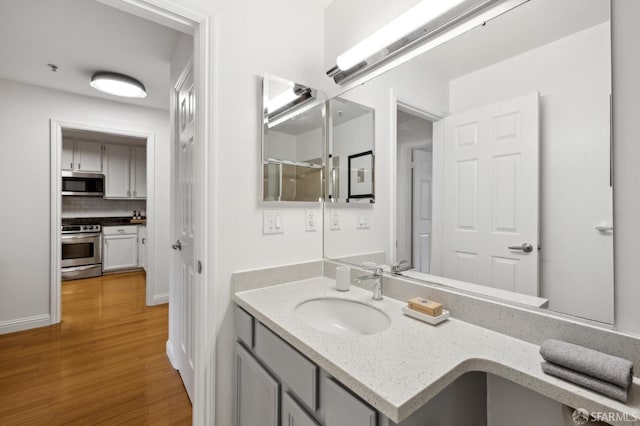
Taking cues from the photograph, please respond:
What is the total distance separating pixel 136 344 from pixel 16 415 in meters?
0.82

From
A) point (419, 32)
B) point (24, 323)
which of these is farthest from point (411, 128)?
point (24, 323)

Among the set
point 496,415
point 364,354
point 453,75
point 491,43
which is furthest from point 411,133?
point 496,415

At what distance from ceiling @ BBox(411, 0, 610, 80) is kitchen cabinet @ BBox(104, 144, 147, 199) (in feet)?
18.1

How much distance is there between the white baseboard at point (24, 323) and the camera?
8.57 feet

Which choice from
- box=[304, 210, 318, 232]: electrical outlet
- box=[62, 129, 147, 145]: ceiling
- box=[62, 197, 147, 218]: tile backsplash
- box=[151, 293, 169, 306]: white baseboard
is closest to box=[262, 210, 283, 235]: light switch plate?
box=[304, 210, 318, 232]: electrical outlet

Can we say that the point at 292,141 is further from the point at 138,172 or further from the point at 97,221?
the point at 97,221

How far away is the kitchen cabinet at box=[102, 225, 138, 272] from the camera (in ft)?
15.5

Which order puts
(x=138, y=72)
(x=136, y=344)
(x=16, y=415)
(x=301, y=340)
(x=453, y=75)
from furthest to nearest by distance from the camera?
(x=138, y=72), (x=136, y=344), (x=16, y=415), (x=453, y=75), (x=301, y=340)

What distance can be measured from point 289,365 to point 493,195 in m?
0.92

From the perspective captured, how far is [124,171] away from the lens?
197 inches

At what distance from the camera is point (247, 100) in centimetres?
138

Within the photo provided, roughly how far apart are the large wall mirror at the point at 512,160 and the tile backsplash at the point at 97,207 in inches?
229

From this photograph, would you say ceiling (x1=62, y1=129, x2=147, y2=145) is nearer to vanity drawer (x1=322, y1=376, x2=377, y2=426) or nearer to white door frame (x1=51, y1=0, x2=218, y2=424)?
white door frame (x1=51, y1=0, x2=218, y2=424)

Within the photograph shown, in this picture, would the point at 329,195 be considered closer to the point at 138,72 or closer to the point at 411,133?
the point at 411,133
